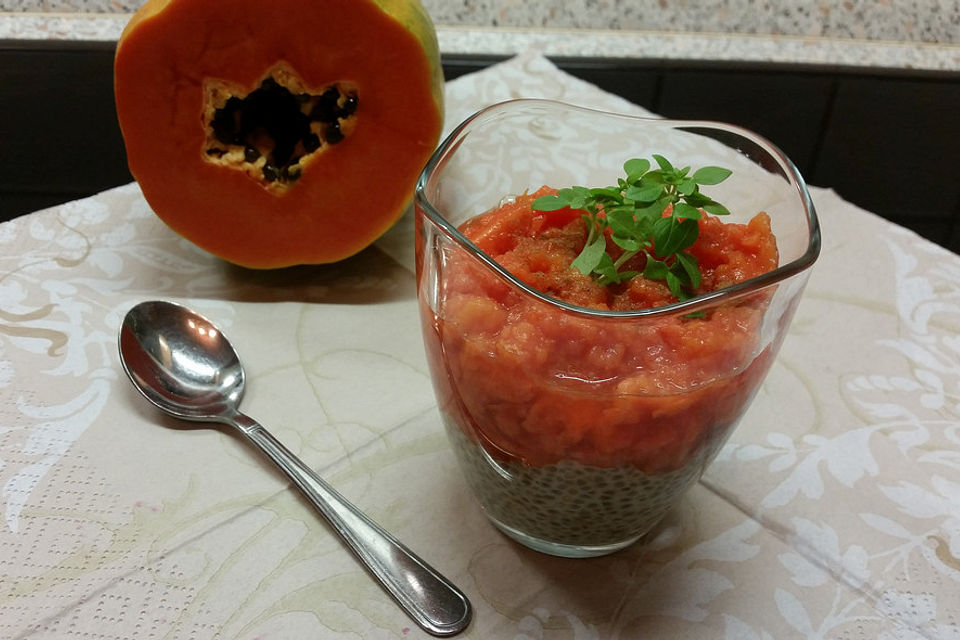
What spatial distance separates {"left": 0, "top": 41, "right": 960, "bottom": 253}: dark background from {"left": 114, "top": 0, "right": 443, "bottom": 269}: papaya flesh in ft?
1.20

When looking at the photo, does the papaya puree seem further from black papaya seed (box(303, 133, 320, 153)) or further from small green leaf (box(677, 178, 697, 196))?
black papaya seed (box(303, 133, 320, 153))

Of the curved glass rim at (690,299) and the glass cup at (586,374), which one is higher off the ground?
the curved glass rim at (690,299)

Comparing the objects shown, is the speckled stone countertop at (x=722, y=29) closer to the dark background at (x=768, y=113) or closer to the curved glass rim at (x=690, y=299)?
the dark background at (x=768, y=113)

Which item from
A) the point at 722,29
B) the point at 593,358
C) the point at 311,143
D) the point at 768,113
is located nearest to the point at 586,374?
the point at 593,358

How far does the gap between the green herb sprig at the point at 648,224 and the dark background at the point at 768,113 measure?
71 centimetres

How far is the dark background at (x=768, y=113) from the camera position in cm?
113

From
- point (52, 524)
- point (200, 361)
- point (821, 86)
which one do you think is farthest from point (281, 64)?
point (821, 86)

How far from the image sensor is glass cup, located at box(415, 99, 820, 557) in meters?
0.49

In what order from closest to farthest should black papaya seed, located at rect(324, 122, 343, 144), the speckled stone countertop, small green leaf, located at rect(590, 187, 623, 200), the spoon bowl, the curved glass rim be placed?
the curved glass rim < small green leaf, located at rect(590, 187, 623, 200) < the spoon bowl < black papaya seed, located at rect(324, 122, 343, 144) < the speckled stone countertop

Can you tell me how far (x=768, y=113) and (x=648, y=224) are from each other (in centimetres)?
84

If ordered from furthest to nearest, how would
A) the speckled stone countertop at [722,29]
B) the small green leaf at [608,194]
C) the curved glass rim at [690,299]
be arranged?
the speckled stone countertop at [722,29] < the small green leaf at [608,194] < the curved glass rim at [690,299]

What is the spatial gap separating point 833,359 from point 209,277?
26.1 inches

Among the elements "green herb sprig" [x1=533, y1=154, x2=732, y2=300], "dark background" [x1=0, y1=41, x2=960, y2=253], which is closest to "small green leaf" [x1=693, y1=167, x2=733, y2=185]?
"green herb sprig" [x1=533, y1=154, x2=732, y2=300]

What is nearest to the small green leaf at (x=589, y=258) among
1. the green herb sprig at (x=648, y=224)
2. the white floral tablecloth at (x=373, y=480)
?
the green herb sprig at (x=648, y=224)
